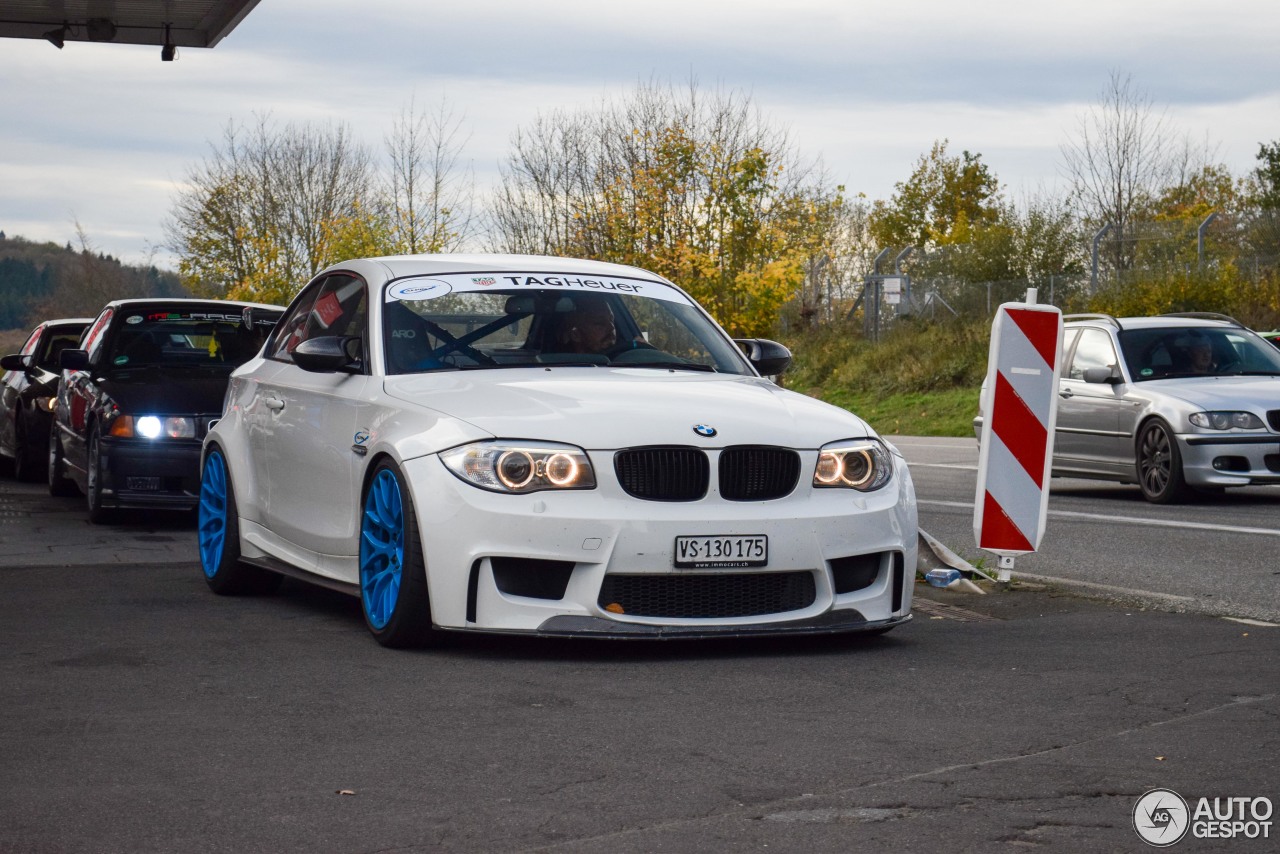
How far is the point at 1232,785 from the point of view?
14.5ft

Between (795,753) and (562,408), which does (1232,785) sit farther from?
(562,408)

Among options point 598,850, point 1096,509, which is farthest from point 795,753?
point 1096,509

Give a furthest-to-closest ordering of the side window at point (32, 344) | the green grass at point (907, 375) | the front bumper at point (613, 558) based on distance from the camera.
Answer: the green grass at point (907, 375), the side window at point (32, 344), the front bumper at point (613, 558)

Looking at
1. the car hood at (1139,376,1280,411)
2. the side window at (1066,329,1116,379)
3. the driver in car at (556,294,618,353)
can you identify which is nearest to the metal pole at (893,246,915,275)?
the side window at (1066,329,1116,379)

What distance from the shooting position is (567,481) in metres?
6.36

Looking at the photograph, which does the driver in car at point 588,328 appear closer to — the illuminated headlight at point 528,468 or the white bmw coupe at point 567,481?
the white bmw coupe at point 567,481

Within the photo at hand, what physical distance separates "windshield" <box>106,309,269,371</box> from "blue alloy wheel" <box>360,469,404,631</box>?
6.41m

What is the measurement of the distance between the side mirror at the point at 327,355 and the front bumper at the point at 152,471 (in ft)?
15.4

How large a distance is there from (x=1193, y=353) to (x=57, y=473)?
383 inches

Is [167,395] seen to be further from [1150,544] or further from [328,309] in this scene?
[1150,544]

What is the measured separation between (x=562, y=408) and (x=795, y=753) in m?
2.07

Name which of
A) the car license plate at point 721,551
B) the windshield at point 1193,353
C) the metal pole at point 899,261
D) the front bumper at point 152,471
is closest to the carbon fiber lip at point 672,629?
the car license plate at point 721,551

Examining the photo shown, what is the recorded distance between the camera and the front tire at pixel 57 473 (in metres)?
14.7

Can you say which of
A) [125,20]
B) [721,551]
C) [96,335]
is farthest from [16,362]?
[721,551]
